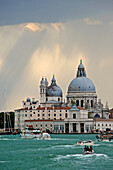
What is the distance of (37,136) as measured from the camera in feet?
421

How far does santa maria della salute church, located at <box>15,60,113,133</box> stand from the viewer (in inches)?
6841

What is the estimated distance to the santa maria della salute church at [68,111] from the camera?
173750 mm

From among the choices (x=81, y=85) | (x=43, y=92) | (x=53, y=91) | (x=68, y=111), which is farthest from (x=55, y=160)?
(x=53, y=91)

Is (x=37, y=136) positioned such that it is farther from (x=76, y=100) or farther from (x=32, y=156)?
(x=76, y=100)

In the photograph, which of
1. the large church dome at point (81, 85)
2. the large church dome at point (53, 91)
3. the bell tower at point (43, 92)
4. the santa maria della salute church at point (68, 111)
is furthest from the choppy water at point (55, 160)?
the large church dome at point (53, 91)

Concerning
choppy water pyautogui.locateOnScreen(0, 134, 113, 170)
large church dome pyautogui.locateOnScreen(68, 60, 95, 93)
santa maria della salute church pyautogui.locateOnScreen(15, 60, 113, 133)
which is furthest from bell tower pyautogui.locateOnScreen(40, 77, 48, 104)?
choppy water pyautogui.locateOnScreen(0, 134, 113, 170)

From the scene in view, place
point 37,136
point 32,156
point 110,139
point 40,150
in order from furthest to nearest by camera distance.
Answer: point 37,136, point 110,139, point 40,150, point 32,156

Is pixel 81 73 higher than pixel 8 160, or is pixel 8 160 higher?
pixel 81 73

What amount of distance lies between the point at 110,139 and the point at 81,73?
275 ft

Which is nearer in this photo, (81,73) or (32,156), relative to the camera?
(32,156)

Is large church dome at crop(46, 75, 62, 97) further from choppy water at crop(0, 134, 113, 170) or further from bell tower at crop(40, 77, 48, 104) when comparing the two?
choppy water at crop(0, 134, 113, 170)

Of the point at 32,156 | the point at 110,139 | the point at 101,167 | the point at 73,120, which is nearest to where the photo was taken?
the point at 101,167

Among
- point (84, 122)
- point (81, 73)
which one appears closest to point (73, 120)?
point (84, 122)

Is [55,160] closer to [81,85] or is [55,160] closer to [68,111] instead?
[68,111]
